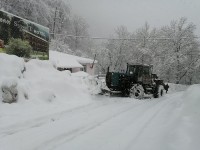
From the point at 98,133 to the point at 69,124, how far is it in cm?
130

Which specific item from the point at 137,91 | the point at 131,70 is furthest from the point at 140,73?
the point at 137,91

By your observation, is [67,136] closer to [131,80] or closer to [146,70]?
[131,80]

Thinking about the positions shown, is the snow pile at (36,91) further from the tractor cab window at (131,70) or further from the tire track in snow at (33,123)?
the tractor cab window at (131,70)

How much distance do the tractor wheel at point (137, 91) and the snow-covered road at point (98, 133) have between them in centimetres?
826

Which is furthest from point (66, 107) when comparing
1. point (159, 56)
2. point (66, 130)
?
point (159, 56)

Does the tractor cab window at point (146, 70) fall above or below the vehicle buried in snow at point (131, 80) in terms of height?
above

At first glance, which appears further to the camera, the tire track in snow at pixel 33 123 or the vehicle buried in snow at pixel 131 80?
the vehicle buried in snow at pixel 131 80

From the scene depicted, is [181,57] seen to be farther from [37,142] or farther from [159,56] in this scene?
[37,142]

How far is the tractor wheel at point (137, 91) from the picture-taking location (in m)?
19.3

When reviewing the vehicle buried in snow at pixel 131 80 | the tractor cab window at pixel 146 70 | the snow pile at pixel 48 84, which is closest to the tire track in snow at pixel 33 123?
the snow pile at pixel 48 84

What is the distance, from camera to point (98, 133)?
26.9 ft

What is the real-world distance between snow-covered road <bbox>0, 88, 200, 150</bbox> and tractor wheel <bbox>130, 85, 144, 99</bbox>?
8.26 meters

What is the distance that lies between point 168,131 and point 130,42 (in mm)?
52592

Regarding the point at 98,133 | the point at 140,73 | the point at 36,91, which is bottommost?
the point at 98,133
